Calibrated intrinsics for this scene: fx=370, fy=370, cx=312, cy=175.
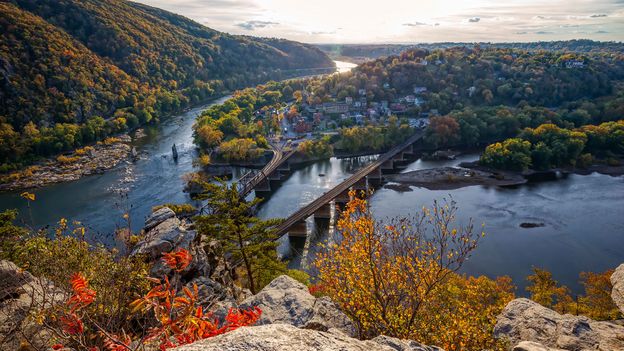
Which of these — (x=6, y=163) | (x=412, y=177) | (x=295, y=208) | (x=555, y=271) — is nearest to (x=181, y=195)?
(x=295, y=208)

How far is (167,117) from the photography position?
9388cm

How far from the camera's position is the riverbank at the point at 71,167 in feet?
174

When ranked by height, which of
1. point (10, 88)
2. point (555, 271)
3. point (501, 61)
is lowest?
point (555, 271)

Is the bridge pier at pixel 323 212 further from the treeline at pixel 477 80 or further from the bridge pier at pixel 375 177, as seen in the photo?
the treeline at pixel 477 80

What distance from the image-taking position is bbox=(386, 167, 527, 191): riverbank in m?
54.8

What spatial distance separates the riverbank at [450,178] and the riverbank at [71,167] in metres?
46.1

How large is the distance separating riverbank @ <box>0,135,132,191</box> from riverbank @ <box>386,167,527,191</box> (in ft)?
151

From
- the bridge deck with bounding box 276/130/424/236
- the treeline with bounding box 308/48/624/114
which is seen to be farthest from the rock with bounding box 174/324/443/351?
the treeline with bounding box 308/48/624/114

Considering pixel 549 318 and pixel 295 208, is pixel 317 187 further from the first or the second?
pixel 549 318

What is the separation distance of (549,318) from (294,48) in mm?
193677

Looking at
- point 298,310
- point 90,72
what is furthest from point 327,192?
point 90,72

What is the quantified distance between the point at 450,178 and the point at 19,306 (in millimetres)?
55909

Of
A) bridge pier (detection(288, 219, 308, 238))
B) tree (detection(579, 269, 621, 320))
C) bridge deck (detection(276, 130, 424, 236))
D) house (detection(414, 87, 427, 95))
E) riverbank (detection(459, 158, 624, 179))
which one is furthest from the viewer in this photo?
house (detection(414, 87, 427, 95))

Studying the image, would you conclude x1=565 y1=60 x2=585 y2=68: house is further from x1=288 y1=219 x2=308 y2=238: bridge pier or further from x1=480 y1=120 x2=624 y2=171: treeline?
x1=288 y1=219 x2=308 y2=238: bridge pier
